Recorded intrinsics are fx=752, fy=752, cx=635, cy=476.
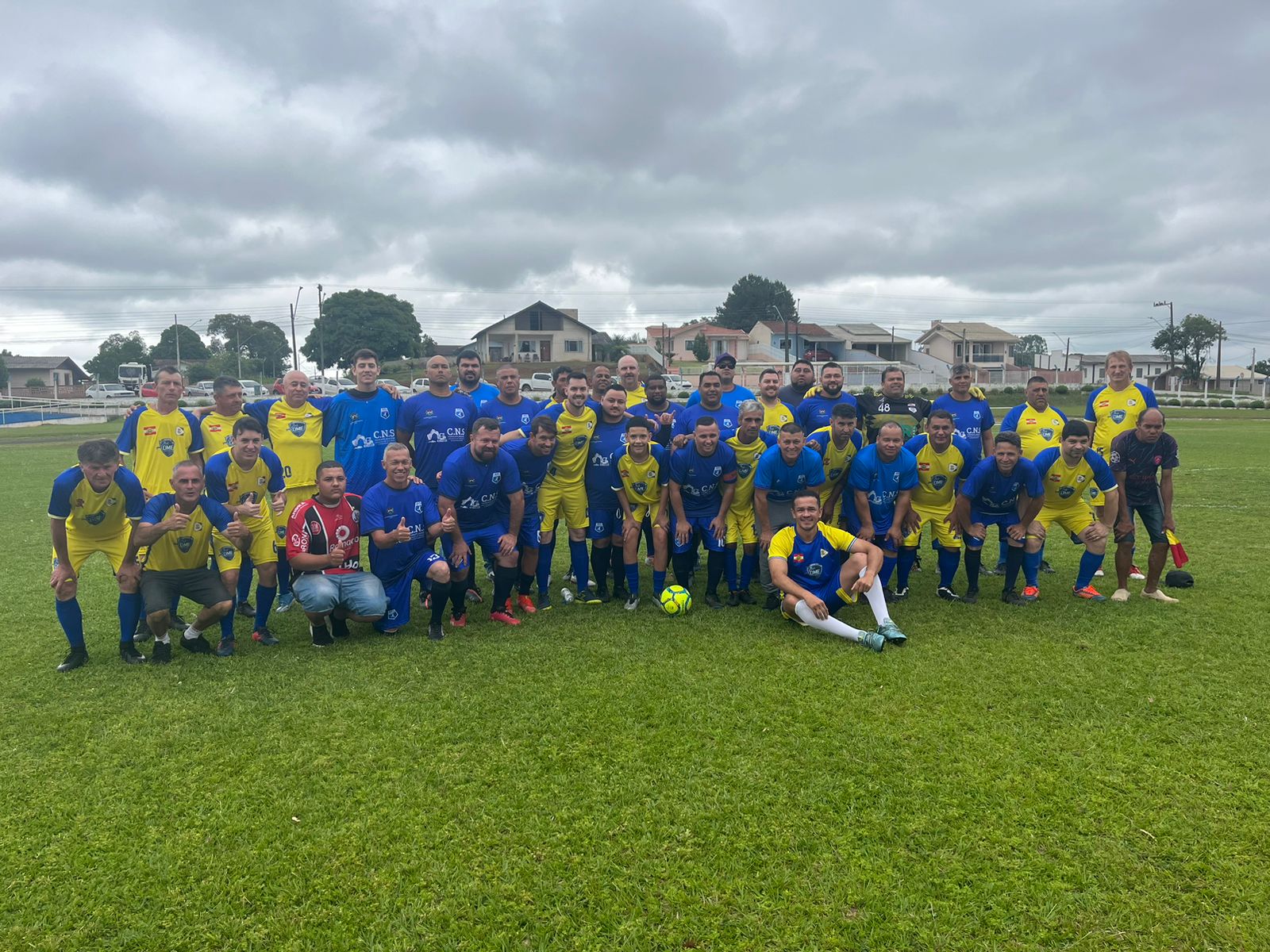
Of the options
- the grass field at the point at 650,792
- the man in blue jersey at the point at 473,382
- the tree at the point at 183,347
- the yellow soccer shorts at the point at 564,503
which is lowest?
the grass field at the point at 650,792

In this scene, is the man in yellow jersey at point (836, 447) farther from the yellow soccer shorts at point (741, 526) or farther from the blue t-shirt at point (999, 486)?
the blue t-shirt at point (999, 486)

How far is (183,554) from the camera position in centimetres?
520

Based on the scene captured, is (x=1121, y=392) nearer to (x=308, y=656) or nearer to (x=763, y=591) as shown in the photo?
(x=763, y=591)

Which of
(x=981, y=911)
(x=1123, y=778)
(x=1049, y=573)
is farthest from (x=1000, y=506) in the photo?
(x=981, y=911)

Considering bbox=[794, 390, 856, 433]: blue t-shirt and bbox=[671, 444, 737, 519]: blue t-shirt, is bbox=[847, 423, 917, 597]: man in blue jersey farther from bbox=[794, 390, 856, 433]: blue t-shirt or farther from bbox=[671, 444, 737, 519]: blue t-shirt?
bbox=[671, 444, 737, 519]: blue t-shirt

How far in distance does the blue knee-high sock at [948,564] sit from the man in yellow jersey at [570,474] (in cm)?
305

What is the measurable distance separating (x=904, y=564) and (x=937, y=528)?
1.38 ft

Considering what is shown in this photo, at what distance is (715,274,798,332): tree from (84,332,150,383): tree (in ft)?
192

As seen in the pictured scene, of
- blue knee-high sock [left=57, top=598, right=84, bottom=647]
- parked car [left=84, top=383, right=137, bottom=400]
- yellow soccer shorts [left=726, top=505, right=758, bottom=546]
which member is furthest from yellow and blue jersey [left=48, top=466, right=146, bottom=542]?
parked car [left=84, top=383, right=137, bottom=400]

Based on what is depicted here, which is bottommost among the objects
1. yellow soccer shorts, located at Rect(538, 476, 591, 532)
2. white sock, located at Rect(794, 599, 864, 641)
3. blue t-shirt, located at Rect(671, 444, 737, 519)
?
white sock, located at Rect(794, 599, 864, 641)

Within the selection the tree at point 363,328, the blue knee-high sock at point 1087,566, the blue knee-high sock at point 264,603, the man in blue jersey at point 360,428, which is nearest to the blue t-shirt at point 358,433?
the man in blue jersey at point 360,428

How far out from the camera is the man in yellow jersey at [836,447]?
6328 mm

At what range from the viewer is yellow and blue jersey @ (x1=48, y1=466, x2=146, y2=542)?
193 inches

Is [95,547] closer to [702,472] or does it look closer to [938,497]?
[702,472]
